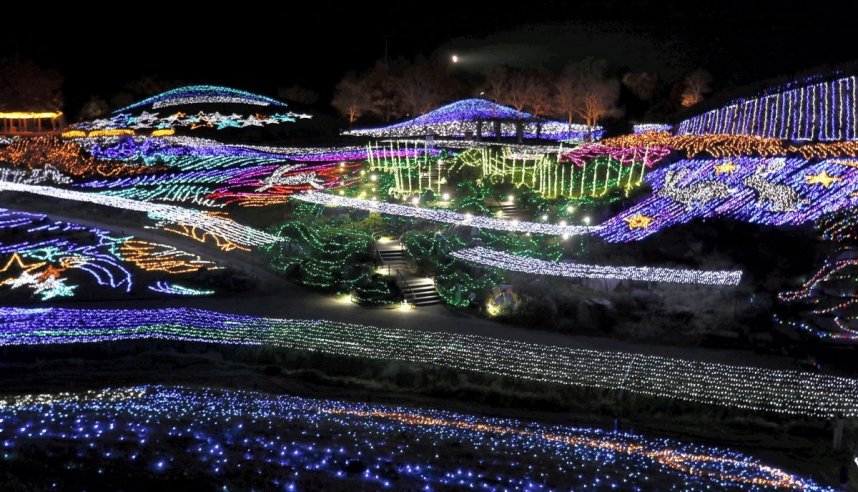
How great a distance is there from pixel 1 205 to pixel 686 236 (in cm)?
2474

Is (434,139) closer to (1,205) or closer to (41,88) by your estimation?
(1,205)

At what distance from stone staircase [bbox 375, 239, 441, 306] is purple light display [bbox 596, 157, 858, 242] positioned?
15.2ft

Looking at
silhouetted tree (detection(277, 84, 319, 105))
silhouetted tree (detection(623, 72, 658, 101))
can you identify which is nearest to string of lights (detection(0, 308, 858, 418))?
silhouetted tree (detection(623, 72, 658, 101))

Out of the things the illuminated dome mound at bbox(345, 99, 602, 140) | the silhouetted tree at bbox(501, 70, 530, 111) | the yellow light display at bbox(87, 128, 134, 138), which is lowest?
the yellow light display at bbox(87, 128, 134, 138)

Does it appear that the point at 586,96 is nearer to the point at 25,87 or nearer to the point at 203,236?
the point at 203,236

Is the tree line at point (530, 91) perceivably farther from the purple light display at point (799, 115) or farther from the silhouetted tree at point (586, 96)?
the purple light display at point (799, 115)

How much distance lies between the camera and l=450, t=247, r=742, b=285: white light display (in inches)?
620

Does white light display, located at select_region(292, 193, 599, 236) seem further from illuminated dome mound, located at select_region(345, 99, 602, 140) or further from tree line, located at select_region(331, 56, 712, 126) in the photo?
tree line, located at select_region(331, 56, 712, 126)

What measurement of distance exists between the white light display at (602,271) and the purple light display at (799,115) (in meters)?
6.65

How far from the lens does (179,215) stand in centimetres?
2286

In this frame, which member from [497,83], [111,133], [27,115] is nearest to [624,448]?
[111,133]

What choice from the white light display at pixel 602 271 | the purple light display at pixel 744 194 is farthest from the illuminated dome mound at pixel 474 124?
the white light display at pixel 602 271

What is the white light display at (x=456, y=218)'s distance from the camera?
18.2 m

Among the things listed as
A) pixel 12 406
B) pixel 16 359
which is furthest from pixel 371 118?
pixel 12 406
